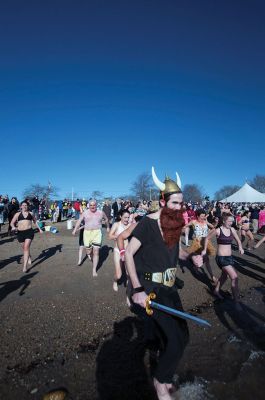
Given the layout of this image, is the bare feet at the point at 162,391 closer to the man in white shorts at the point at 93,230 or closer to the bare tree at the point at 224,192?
the man in white shorts at the point at 93,230

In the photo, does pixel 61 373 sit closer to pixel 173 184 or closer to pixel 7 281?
pixel 173 184

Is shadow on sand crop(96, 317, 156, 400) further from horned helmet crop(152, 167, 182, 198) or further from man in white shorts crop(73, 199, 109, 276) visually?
man in white shorts crop(73, 199, 109, 276)

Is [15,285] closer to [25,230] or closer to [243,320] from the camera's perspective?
[25,230]

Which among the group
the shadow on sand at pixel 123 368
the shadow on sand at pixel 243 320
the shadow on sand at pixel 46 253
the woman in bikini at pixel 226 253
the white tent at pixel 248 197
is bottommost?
the shadow on sand at pixel 243 320

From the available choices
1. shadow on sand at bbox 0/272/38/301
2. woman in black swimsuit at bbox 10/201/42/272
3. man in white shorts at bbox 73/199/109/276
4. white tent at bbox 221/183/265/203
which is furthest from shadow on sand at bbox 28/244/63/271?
white tent at bbox 221/183/265/203

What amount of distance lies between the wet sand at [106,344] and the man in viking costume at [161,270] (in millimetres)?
646

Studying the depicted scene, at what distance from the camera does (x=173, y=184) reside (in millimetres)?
3152

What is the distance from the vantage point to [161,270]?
2920mm

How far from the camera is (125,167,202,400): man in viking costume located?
107 inches

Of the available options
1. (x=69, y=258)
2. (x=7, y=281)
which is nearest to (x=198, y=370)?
(x=7, y=281)

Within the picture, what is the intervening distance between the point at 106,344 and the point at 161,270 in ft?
6.45

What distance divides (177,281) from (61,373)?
1.78 m

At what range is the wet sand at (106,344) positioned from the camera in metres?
3.23

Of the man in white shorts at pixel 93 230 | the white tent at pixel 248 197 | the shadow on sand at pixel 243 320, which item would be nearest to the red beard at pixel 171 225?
the shadow on sand at pixel 243 320
